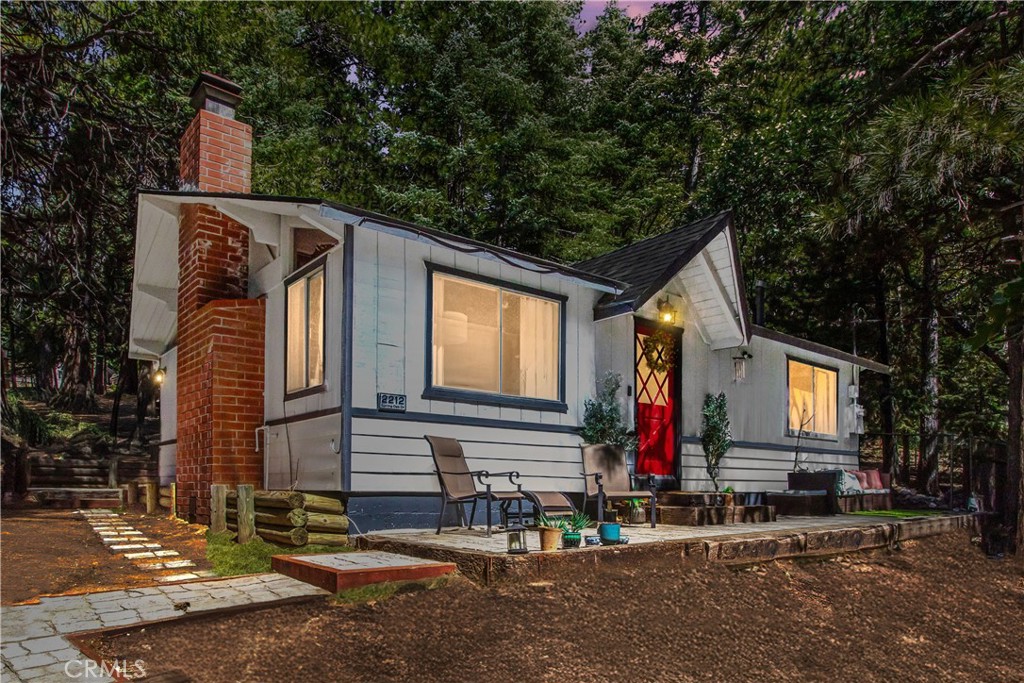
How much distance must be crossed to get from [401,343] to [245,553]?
7.69 ft

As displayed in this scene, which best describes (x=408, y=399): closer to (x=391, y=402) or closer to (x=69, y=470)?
(x=391, y=402)

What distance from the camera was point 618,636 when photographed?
13.2ft

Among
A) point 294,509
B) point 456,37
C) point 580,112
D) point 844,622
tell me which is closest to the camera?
point 844,622

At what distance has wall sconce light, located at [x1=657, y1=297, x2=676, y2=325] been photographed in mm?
9703

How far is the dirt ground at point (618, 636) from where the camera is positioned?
11.2ft

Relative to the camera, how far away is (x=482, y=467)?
7605 millimetres

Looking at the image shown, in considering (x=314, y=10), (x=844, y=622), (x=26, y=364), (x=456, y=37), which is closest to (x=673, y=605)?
(x=844, y=622)

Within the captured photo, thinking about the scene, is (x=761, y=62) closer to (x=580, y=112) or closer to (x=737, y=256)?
(x=737, y=256)

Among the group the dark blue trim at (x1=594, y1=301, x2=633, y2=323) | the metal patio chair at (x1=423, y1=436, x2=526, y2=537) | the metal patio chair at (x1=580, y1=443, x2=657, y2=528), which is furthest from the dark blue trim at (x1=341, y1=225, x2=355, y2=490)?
the dark blue trim at (x1=594, y1=301, x2=633, y2=323)

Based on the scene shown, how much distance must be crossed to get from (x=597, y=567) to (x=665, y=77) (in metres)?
18.7

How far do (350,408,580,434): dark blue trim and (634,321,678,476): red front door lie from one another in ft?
4.80

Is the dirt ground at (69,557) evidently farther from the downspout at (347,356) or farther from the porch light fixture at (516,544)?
the porch light fixture at (516,544)

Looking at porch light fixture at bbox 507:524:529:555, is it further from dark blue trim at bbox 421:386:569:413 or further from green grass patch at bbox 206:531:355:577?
dark blue trim at bbox 421:386:569:413

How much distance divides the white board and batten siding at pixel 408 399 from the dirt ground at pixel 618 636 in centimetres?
242
